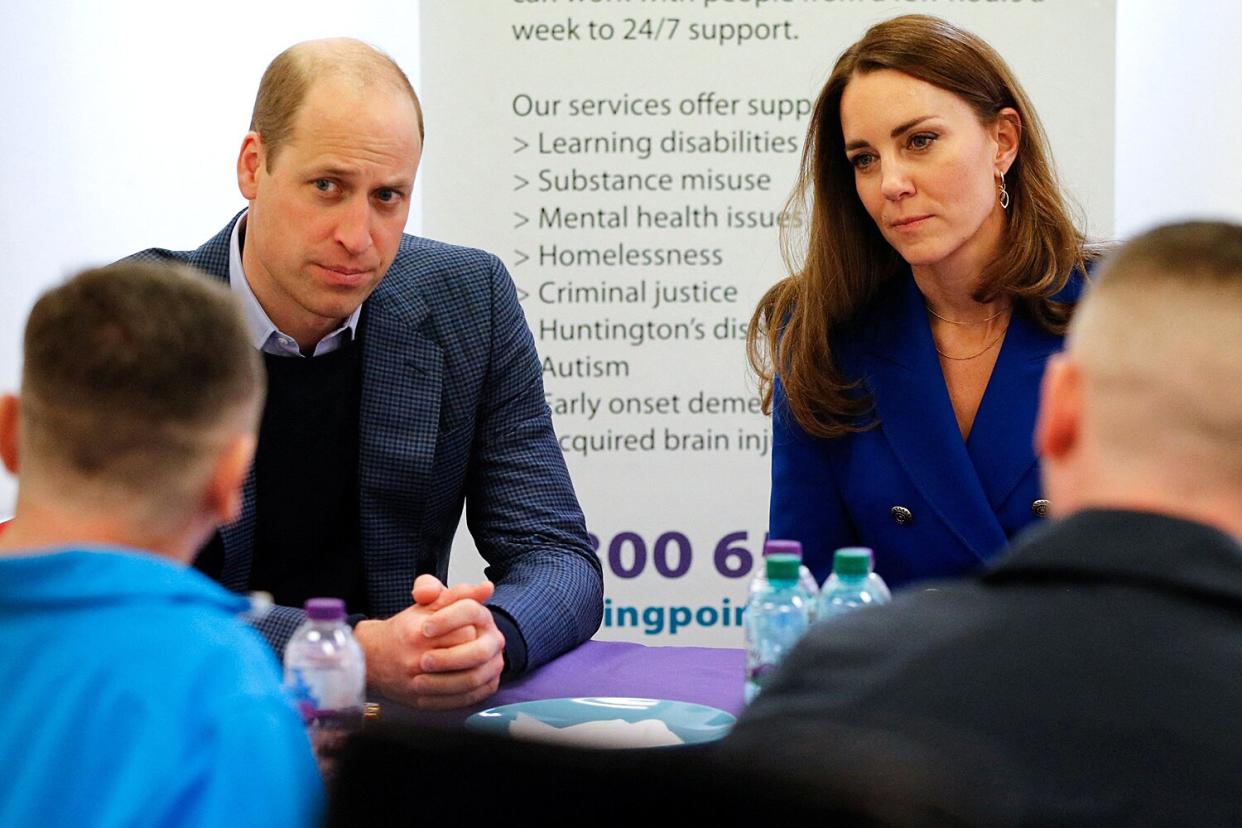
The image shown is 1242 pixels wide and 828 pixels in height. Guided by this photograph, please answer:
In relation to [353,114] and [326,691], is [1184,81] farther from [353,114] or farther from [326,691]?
[326,691]

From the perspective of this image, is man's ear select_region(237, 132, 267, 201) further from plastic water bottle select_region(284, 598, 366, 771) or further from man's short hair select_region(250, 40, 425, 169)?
plastic water bottle select_region(284, 598, 366, 771)

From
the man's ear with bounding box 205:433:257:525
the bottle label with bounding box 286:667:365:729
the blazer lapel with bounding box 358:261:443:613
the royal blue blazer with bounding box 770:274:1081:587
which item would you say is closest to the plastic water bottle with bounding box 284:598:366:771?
the bottle label with bounding box 286:667:365:729

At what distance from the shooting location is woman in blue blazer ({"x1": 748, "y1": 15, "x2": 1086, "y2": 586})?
2.79m

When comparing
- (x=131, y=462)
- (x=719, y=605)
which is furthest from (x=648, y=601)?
(x=131, y=462)

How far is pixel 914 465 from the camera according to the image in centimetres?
280

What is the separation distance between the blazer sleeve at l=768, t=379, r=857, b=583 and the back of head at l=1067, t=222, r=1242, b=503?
5.22ft

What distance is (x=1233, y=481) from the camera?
117 cm

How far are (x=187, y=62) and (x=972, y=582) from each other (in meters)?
3.89

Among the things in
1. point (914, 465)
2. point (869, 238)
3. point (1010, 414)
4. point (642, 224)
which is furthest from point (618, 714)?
point (642, 224)

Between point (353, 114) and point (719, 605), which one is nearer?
point (353, 114)

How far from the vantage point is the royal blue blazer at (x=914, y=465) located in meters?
2.74

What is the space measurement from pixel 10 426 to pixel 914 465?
5.78 feet

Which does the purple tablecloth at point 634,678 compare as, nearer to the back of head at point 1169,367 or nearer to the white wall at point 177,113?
the back of head at point 1169,367

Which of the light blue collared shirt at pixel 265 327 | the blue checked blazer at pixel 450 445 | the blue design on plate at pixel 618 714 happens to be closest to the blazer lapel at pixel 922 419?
the blue checked blazer at pixel 450 445
